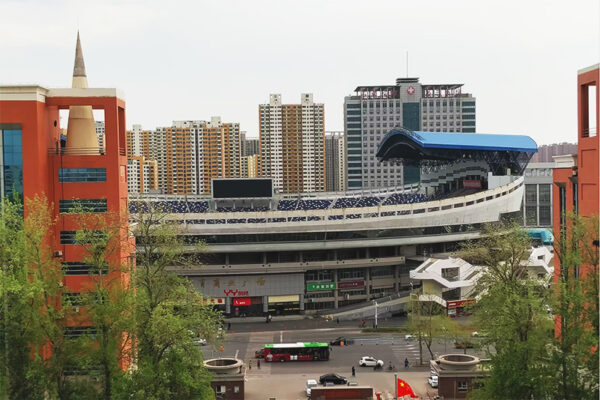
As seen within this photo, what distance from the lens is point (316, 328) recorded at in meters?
45.8

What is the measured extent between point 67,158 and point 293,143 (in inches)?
3194

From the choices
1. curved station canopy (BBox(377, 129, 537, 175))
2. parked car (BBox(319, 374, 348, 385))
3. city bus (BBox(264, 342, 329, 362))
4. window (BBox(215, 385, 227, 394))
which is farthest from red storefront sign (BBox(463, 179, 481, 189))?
window (BBox(215, 385, 227, 394))

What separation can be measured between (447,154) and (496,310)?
42.7 metres

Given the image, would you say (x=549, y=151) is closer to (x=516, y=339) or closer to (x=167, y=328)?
(x=516, y=339)

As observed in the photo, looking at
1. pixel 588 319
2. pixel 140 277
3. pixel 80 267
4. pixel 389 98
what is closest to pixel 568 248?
pixel 588 319

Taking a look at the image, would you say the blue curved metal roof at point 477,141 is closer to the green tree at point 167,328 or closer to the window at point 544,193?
the window at point 544,193

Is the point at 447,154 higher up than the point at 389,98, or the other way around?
the point at 389,98

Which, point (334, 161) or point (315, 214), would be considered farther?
point (334, 161)

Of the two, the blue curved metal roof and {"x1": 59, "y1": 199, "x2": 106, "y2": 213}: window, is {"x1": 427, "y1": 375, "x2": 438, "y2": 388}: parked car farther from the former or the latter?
the blue curved metal roof

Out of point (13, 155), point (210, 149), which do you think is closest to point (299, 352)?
point (13, 155)

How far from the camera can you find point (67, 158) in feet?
81.3

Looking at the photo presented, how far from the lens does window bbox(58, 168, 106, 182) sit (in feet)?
81.2

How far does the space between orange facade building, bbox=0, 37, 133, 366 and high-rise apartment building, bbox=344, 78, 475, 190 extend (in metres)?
78.1

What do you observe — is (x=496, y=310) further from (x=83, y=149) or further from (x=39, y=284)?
(x=83, y=149)
